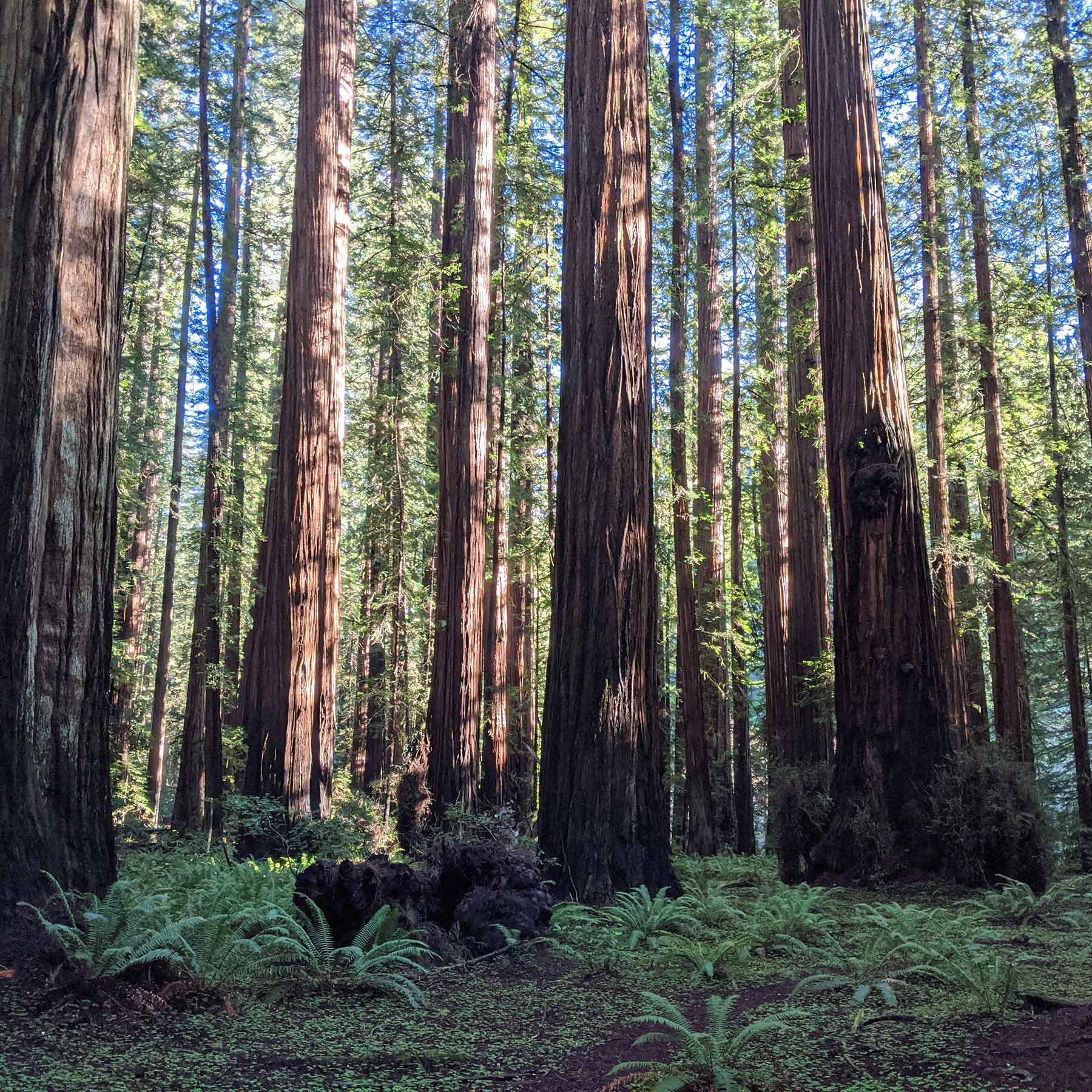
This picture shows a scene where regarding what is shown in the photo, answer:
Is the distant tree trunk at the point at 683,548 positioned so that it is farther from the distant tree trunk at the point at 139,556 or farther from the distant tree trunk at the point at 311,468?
the distant tree trunk at the point at 139,556

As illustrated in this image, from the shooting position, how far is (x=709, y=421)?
56.5 ft

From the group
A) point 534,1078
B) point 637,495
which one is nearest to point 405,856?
point 637,495

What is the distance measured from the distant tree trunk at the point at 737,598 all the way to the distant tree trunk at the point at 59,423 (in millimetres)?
13542

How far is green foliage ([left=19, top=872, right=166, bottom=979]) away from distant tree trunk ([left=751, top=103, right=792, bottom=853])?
41.2ft

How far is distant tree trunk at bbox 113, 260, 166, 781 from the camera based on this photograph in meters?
19.5

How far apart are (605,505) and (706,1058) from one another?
4.34m

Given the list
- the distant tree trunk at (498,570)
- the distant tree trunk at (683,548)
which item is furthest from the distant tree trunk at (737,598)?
the distant tree trunk at (498,570)

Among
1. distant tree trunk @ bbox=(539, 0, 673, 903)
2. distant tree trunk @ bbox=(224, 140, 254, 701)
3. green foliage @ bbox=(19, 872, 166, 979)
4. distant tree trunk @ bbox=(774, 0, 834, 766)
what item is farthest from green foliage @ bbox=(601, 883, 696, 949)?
distant tree trunk @ bbox=(224, 140, 254, 701)

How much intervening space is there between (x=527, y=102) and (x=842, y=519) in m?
8.92

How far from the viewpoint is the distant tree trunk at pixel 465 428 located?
11922 millimetres

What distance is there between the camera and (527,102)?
13391 mm

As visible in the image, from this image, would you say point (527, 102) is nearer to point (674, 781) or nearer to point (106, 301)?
point (106, 301)

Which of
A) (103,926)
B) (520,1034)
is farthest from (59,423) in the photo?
(520,1034)

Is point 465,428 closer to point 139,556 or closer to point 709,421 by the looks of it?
point 709,421
